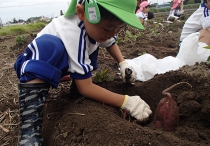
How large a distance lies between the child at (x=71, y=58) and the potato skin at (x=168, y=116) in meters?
0.15

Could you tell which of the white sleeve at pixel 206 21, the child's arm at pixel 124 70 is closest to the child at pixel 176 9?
the white sleeve at pixel 206 21

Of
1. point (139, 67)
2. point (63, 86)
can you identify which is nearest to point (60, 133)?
point (63, 86)

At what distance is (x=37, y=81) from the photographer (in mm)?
1501

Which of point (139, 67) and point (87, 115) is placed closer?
point (87, 115)

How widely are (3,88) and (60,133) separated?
128 centimetres

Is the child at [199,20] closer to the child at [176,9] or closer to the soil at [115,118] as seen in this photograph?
the soil at [115,118]

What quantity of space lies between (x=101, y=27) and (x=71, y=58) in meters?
0.28

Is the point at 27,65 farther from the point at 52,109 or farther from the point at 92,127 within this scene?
Answer: the point at 92,127

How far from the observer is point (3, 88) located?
2.43 m

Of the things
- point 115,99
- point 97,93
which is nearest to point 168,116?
point 115,99

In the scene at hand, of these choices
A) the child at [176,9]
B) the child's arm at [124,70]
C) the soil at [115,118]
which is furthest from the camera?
the child at [176,9]

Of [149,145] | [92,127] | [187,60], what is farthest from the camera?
[187,60]

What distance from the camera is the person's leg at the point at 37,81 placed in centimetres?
145

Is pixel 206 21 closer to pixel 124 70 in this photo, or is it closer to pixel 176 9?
pixel 124 70
